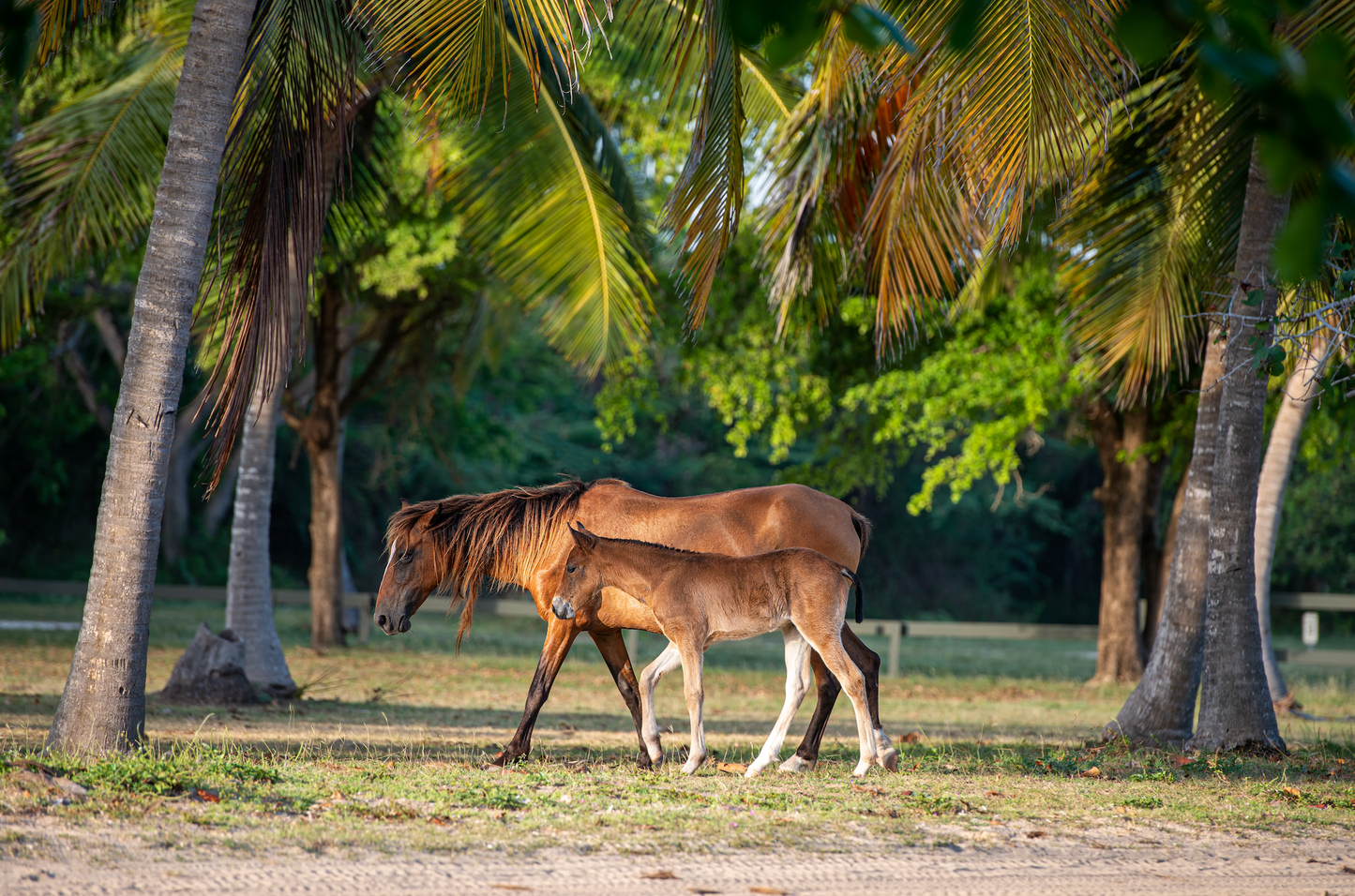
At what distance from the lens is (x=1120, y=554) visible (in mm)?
17219

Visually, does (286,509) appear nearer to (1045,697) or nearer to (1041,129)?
(1045,697)

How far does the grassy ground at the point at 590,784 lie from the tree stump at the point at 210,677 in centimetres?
36

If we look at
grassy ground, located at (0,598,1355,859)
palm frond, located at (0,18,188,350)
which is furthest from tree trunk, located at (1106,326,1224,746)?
palm frond, located at (0,18,188,350)

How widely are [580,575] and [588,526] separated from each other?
897 millimetres

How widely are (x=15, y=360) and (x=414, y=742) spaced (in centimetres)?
1572

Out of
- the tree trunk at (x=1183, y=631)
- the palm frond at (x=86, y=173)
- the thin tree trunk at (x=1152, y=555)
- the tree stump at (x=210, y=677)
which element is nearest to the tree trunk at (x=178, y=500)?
the palm frond at (x=86, y=173)

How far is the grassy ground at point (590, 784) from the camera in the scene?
4.97 metres

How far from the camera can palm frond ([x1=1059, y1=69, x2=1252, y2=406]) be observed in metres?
9.30

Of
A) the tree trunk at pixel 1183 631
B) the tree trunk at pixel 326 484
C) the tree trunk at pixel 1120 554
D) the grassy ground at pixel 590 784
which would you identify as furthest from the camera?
the tree trunk at pixel 326 484

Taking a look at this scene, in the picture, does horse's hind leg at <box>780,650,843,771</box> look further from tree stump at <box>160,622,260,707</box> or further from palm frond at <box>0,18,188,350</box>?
palm frond at <box>0,18,188,350</box>

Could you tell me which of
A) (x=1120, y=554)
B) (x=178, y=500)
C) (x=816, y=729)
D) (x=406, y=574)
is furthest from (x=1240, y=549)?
(x=178, y=500)

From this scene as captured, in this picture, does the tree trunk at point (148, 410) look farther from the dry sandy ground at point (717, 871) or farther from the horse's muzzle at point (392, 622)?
the dry sandy ground at point (717, 871)

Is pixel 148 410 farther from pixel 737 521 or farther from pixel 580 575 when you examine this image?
pixel 737 521

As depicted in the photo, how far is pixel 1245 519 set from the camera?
861cm
